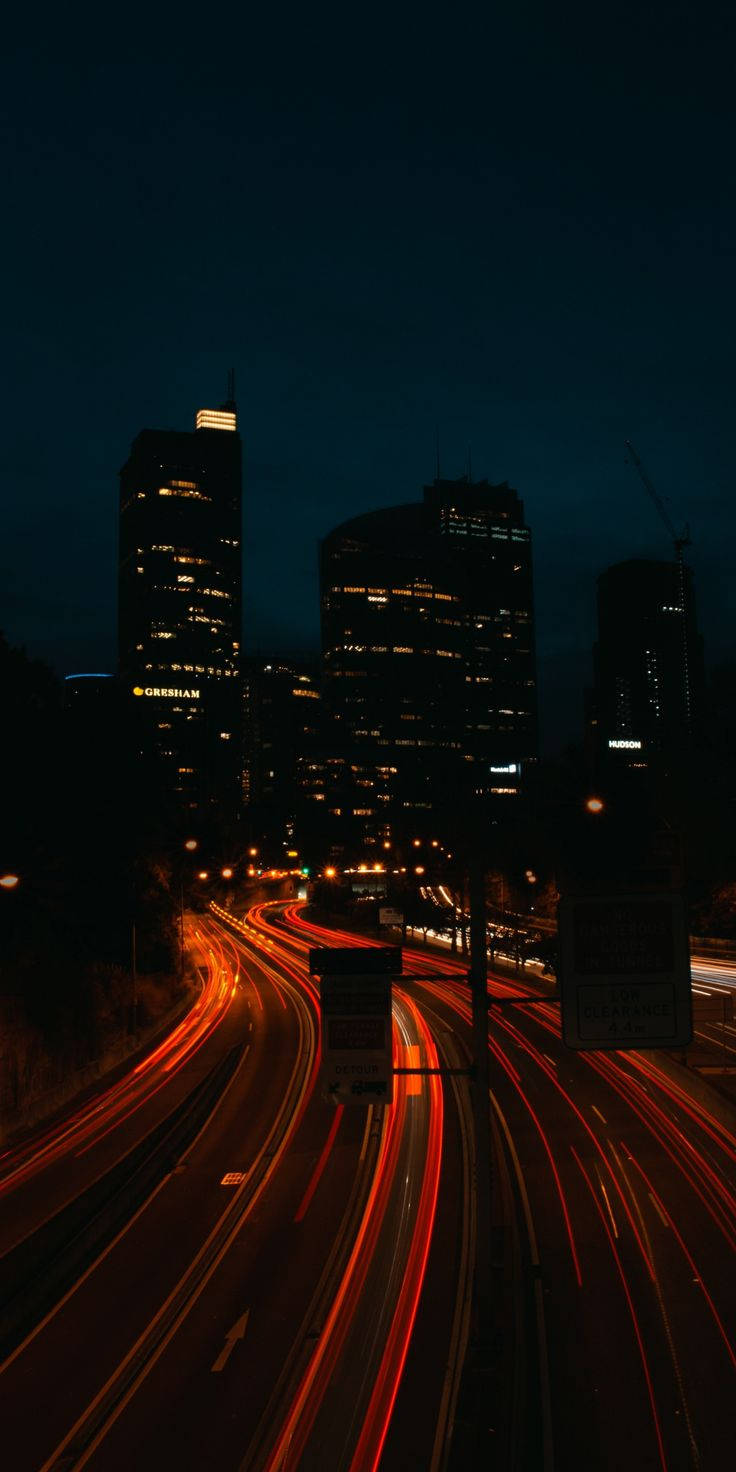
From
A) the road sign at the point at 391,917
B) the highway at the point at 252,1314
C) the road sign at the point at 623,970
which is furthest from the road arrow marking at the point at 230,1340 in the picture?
the road sign at the point at 391,917

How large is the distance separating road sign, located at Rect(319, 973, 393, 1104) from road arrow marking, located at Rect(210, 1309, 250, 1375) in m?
4.32

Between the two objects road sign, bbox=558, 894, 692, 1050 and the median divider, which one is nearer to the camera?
road sign, bbox=558, 894, 692, 1050

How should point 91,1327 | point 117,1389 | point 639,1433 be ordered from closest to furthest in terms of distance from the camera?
point 639,1433 < point 117,1389 < point 91,1327

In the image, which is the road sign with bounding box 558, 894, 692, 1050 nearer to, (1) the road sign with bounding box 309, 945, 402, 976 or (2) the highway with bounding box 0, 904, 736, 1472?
(2) the highway with bounding box 0, 904, 736, 1472

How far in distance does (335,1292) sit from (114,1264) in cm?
512

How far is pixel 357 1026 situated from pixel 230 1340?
5.71 m

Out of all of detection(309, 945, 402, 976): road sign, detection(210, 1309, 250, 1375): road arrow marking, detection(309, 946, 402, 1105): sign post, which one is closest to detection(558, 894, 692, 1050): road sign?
detection(309, 946, 402, 1105): sign post

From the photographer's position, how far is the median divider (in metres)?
19.8

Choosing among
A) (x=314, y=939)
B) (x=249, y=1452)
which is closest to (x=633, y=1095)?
(x=249, y=1452)

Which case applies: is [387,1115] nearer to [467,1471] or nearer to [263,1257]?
[263,1257]

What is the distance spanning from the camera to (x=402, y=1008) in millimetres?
61000

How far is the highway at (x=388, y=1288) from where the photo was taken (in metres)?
14.9

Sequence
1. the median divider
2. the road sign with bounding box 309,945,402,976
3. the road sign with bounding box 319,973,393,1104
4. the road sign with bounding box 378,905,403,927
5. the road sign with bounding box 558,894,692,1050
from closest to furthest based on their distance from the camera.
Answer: the road sign with bounding box 558,894,692,1050 < the road sign with bounding box 319,973,393,1104 < the road sign with bounding box 309,945,402,976 < the median divider < the road sign with bounding box 378,905,403,927

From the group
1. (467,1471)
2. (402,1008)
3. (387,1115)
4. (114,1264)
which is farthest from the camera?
(402,1008)
